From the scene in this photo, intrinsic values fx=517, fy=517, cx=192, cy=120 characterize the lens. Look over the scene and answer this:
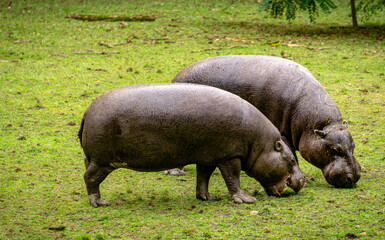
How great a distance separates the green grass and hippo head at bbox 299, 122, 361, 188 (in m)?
0.16

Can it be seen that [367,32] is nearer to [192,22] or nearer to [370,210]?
[192,22]

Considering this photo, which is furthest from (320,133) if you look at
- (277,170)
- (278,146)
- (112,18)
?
(112,18)

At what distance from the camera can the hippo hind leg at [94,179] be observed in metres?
6.08

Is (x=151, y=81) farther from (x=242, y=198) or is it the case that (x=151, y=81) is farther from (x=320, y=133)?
(x=242, y=198)

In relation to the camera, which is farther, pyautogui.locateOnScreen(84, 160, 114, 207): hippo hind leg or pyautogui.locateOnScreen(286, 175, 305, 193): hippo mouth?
pyautogui.locateOnScreen(286, 175, 305, 193): hippo mouth

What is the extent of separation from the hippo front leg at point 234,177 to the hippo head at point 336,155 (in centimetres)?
112

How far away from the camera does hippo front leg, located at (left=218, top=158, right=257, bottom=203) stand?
20.4 ft

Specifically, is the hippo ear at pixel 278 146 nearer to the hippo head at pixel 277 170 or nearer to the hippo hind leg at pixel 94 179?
the hippo head at pixel 277 170

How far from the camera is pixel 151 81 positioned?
460 inches

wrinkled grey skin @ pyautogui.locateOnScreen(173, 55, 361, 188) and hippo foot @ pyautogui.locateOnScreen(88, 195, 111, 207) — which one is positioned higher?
wrinkled grey skin @ pyautogui.locateOnScreen(173, 55, 361, 188)

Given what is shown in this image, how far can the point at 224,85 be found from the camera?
7.45 meters

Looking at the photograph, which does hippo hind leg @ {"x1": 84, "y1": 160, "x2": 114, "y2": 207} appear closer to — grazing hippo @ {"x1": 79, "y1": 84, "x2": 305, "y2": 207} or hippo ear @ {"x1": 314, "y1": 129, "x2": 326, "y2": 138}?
grazing hippo @ {"x1": 79, "y1": 84, "x2": 305, "y2": 207}

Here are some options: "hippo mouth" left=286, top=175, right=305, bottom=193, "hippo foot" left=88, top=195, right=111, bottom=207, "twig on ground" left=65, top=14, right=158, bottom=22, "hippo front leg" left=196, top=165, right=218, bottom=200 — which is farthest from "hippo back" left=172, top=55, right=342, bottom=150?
"twig on ground" left=65, top=14, right=158, bottom=22

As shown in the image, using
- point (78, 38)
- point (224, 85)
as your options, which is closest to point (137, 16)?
point (78, 38)
